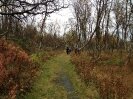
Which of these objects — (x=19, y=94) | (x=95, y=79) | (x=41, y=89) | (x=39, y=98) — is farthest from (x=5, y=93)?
(x=95, y=79)

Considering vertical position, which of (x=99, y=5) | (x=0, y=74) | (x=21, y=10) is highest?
(x=99, y=5)

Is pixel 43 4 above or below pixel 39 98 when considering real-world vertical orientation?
above

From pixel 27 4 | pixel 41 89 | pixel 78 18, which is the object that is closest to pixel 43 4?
pixel 27 4

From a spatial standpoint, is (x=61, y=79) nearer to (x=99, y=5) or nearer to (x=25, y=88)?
(x=25, y=88)

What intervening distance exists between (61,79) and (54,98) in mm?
5468

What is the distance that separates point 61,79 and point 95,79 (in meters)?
2.98

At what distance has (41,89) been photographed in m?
15.9

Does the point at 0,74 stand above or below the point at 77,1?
below

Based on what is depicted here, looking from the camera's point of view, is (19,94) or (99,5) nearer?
(19,94)

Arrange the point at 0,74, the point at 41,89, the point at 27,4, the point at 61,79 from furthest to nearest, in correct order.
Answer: the point at 61,79 < the point at 41,89 < the point at 0,74 < the point at 27,4

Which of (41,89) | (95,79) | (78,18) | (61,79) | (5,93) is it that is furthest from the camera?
(78,18)

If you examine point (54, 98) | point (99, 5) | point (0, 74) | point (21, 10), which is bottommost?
point (54, 98)

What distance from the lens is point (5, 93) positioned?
1289 cm

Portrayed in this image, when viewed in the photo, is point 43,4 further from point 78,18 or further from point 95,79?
point 78,18
